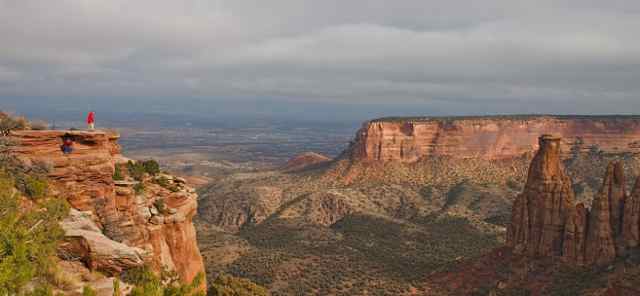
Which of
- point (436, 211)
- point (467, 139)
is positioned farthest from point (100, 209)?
point (467, 139)

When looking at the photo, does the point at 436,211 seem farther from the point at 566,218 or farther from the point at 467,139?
the point at 566,218

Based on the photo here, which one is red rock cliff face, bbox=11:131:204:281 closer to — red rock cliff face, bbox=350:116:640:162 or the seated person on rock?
the seated person on rock

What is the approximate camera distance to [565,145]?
Result: 455 ft

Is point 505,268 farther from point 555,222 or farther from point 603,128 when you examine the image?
point 603,128

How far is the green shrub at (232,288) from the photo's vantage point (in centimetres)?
3644

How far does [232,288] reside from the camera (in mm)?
37688

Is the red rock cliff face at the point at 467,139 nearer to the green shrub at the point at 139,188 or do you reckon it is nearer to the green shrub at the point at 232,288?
the green shrub at the point at 232,288

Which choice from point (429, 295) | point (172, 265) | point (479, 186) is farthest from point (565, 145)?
point (172, 265)

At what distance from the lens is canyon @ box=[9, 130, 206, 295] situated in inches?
792

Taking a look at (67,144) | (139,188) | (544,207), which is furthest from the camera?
(544,207)

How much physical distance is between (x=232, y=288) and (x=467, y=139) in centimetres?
10853

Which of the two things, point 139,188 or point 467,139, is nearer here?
point 139,188

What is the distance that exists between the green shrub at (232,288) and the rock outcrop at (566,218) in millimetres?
28581

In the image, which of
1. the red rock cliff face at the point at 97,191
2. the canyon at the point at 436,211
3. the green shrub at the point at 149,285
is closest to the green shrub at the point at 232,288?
the red rock cliff face at the point at 97,191
